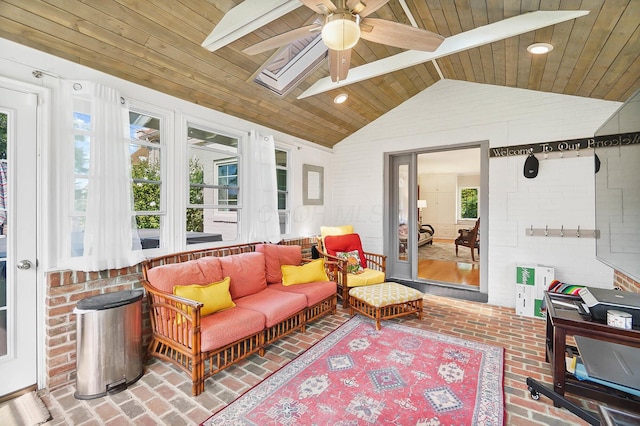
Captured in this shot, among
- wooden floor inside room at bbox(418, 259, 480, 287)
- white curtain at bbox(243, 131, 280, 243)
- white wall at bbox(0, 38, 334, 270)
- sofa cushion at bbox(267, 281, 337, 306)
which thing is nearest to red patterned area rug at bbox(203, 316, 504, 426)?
sofa cushion at bbox(267, 281, 337, 306)

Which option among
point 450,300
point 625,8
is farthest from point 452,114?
point 450,300

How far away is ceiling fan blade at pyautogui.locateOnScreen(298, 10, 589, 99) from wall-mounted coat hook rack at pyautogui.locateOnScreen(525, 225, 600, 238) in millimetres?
2389

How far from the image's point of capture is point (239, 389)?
85.4 inches

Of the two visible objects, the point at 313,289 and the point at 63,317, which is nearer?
the point at 63,317

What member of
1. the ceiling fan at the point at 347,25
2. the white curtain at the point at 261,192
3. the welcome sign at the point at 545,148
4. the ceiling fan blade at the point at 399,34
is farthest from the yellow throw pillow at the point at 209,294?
the welcome sign at the point at 545,148

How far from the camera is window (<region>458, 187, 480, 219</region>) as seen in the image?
9617 millimetres

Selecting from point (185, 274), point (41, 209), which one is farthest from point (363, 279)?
point (41, 209)

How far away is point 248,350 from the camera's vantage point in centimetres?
254

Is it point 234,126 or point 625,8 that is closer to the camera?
point 625,8

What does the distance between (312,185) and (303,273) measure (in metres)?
1.92

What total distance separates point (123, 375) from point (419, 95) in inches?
191

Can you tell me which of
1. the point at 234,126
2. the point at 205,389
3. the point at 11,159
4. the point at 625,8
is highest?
the point at 625,8

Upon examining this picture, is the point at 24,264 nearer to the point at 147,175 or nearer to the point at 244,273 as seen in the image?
the point at 147,175

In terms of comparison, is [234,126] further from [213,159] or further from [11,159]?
[11,159]
